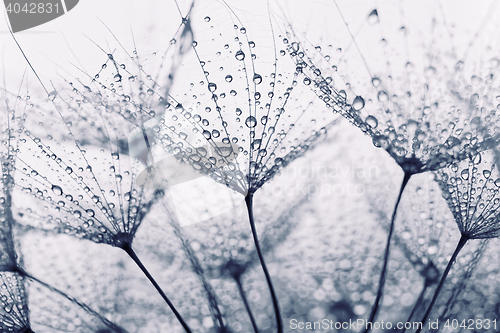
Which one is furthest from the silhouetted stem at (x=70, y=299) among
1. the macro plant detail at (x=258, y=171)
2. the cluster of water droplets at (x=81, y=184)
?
the cluster of water droplets at (x=81, y=184)

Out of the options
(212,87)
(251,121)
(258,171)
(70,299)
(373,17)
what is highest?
(373,17)

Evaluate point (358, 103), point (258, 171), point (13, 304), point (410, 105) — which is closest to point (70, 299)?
point (13, 304)

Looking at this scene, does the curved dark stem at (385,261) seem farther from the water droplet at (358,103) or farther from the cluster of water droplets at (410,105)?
the water droplet at (358,103)

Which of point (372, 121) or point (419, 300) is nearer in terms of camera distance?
point (372, 121)

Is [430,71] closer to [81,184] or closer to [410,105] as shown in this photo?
[410,105]

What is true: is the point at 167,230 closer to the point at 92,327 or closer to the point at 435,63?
the point at 92,327

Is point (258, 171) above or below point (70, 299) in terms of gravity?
above

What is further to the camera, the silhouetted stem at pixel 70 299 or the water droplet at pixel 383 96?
the silhouetted stem at pixel 70 299

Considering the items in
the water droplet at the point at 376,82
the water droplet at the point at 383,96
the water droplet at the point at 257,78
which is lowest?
the water droplet at the point at 383,96
